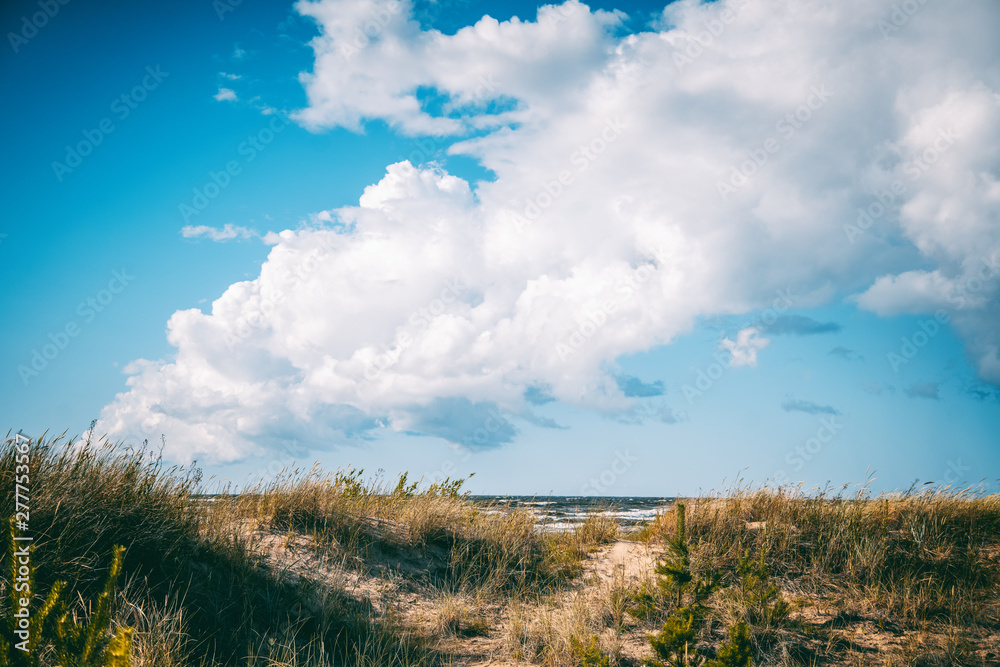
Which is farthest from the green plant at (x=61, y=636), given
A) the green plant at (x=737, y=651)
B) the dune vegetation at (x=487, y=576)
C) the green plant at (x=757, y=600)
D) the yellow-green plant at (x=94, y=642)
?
the green plant at (x=757, y=600)

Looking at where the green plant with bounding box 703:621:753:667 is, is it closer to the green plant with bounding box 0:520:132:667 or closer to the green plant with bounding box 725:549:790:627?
the green plant with bounding box 725:549:790:627

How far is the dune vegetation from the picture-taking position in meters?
5.42

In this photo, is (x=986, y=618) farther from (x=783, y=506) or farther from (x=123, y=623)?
(x=123, y=623)

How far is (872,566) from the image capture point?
814cm

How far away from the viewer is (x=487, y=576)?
28.1 ft

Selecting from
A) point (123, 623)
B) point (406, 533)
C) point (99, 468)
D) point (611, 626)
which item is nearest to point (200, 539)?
point (99, 468)

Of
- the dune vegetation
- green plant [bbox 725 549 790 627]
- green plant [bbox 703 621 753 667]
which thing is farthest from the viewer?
green plant [bbox 725 549 790 627]

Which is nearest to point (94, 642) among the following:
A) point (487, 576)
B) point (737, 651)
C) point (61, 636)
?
point (61, 636)

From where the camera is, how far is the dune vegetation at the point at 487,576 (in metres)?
5.42

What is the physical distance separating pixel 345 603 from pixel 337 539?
1409mm

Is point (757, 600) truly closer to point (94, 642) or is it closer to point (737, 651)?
point (737, 651)

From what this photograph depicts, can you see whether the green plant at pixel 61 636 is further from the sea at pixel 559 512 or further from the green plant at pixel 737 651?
the sea at pixel 559 512

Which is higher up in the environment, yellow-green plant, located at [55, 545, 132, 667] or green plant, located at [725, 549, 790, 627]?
yellow-green plant, located at [55, 545, 132, 667]

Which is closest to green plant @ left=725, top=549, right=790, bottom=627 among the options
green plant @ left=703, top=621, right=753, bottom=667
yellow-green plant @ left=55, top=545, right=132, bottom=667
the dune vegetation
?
the dune vegetation
